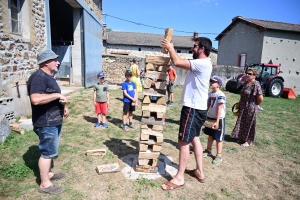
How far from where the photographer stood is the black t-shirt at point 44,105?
2330 mm

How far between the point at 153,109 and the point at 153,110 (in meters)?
0.02

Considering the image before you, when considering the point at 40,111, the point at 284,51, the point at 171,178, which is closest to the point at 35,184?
the point at 40,111

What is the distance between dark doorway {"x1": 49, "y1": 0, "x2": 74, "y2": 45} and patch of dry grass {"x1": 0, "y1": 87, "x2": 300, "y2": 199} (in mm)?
9466

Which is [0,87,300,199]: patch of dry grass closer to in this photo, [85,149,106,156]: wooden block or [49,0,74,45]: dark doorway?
[85,149,106,156]: wooden block

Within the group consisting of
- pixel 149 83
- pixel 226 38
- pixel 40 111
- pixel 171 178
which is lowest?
pixel 171 178

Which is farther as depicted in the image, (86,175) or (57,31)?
(57,31)

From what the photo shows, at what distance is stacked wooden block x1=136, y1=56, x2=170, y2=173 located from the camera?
2.94 metres

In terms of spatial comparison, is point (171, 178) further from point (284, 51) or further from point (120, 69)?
point (284, 51)

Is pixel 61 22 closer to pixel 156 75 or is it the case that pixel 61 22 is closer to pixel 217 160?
pixel 156 75

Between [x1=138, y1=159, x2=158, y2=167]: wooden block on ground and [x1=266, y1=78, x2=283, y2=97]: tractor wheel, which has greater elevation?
[x1=266, y1=78, x2=283, y2=97]: tractor wheel

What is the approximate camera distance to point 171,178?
3076mm

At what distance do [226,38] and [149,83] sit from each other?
1897 centimetres

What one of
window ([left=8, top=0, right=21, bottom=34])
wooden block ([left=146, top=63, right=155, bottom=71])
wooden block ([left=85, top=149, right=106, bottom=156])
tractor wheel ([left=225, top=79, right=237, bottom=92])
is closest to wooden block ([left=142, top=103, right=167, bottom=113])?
wooden block ([left=146, top=63, right=155, bottom=71])

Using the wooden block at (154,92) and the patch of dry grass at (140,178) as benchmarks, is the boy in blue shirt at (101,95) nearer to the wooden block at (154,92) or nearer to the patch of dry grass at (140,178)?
the patch of dry grass at (140,178)
